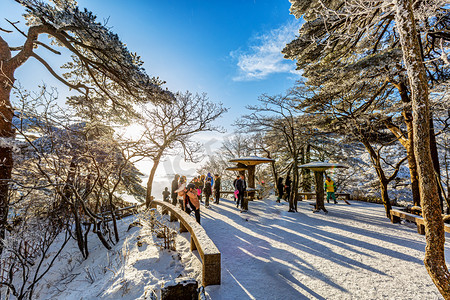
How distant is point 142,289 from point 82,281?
3.27m

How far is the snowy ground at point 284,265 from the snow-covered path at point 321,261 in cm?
2

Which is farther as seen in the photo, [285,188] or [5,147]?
[285,188]

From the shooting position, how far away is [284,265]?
402cm

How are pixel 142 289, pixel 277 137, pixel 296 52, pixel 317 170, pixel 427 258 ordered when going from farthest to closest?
pixel 277 137 < pixel 317 170 < pixel 296 52 < pixel 142 289 < pixel 427 258

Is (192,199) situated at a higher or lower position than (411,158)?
lower

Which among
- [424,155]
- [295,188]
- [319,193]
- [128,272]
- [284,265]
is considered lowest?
[128,272]

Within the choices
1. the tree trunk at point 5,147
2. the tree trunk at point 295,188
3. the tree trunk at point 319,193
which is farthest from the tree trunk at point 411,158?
the tree trunk at point 5,147

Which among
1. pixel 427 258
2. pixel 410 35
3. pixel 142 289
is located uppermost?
pixel 410 35

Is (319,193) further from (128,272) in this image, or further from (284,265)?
(128,272)

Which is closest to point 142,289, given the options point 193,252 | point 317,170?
point 193,252

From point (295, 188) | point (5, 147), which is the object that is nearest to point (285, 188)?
point (295, 188)

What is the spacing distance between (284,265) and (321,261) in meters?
0.86

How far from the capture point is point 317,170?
9.17 metres

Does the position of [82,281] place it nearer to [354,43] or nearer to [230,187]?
[354,43]
